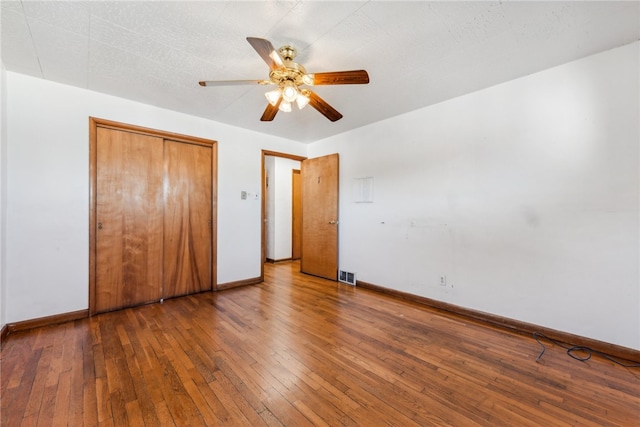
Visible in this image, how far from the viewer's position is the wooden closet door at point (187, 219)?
11.1 ft

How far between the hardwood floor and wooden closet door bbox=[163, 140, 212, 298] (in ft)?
2.50

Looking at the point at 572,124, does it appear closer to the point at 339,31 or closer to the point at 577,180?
the point at 577,180

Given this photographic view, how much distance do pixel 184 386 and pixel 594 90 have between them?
12.9ft

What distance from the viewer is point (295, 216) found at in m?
6.12

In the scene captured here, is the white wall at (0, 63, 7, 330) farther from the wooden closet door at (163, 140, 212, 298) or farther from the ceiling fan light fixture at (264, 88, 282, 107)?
the ceiling fan light fixture at (264, 88, 282, 107)

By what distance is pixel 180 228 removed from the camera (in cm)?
348

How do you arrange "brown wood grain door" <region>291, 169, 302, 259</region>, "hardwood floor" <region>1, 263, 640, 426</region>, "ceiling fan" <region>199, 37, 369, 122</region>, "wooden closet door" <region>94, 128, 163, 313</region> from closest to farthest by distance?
"hardwood floor" <region>1, 263, 640, 426</region> < "ceiling fan" <region>199, 37, 369, 122</region> < "wooden closet door" <region>94, 128, 163, 313</region> < "brown wood grain door" <region>291, 169, 302, 259</region>

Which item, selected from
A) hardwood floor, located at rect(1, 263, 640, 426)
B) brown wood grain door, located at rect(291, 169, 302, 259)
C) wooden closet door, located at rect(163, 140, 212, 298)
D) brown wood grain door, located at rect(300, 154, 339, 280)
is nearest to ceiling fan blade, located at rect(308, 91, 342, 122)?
brown wood grain door, located at rect(300, 154, 339, 280)

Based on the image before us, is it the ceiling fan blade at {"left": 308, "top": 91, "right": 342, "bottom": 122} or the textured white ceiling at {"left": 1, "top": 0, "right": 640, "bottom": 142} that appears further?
the ceiling fan blade at {"left": 308, "top": 91, "right": 342, "bottom": 122}

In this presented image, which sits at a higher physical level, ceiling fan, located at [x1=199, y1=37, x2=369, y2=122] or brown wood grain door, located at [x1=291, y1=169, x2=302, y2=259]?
ceiling fan, located at [x1=199, y1=37, x2=369, y2=122]

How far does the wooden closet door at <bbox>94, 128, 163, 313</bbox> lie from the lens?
2.89 m

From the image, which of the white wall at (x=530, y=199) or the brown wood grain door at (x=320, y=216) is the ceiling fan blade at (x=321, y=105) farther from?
the brown wood grain door at (x=320, y=216)

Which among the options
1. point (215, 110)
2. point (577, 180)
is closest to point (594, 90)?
point (577, 180)

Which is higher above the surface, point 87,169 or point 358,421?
point 87,169
